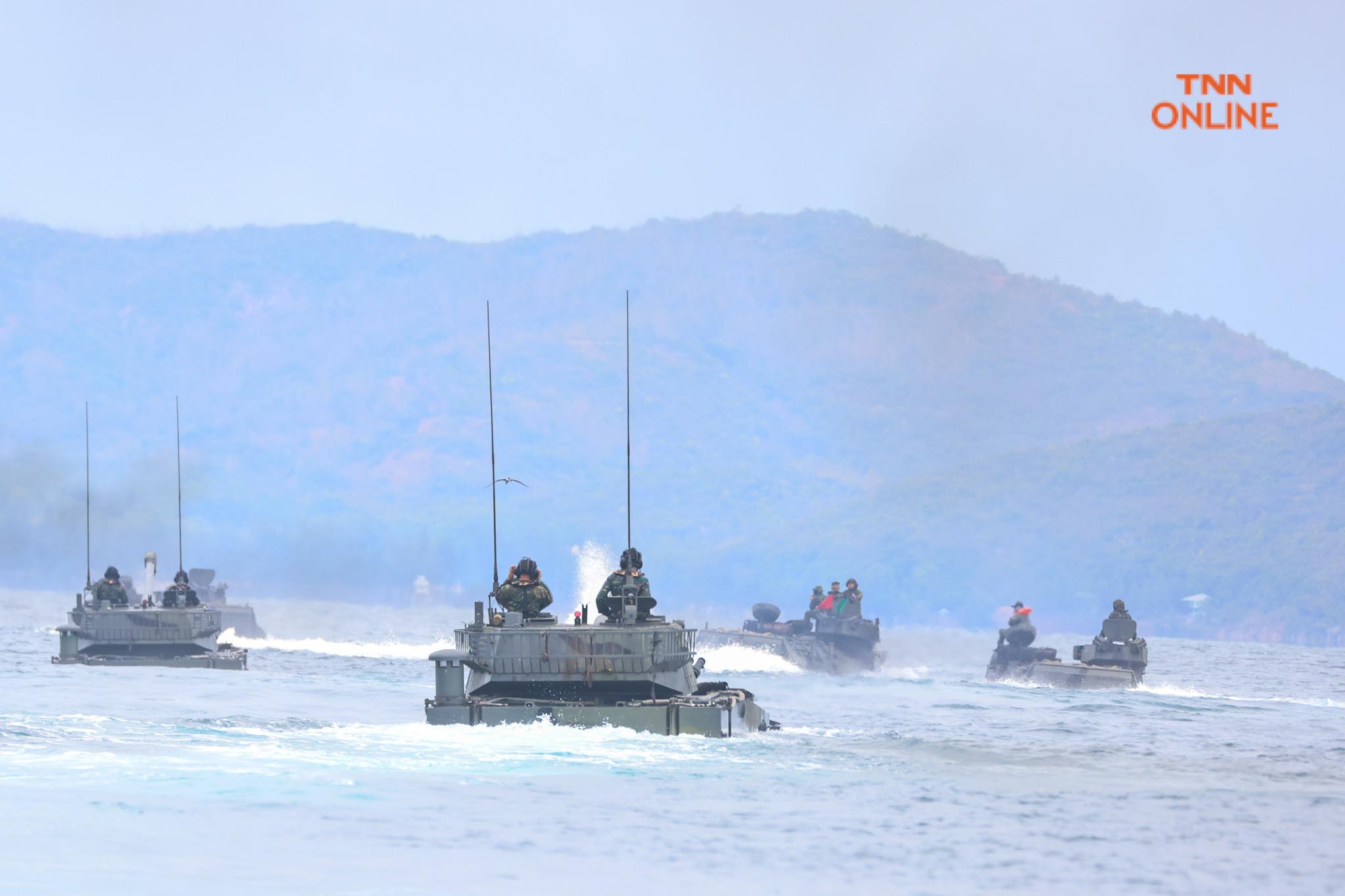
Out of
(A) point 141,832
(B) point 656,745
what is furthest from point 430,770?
(A) point 141,832

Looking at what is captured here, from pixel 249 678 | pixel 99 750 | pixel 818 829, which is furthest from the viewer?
pixel 249 678

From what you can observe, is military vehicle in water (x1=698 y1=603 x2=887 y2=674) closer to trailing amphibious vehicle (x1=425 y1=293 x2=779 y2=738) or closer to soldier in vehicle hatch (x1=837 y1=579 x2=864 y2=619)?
soldier in vehicle hatch (x1=837 y1=579 x2=864 y2=619)

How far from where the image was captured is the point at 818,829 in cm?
2505

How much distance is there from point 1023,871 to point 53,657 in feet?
149

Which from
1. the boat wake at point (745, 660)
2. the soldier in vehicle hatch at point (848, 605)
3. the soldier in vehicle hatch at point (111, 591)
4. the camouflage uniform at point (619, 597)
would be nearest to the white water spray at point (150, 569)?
the soldier in vehicle hatch at point (111, 591)

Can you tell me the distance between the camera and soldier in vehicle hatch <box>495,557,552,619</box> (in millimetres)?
36906

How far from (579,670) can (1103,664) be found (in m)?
41.3

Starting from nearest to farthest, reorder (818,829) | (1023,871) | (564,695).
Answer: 1. (1023,871)
2. (818,829)
3. (564,695)

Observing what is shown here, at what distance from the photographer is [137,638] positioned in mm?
59500

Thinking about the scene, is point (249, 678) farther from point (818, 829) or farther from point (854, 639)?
point (818, 829)

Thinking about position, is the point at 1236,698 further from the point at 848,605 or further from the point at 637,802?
the point at 637,802

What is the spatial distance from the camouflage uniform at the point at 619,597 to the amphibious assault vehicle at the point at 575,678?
0.17m

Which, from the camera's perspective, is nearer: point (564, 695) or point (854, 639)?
point (564, 695)

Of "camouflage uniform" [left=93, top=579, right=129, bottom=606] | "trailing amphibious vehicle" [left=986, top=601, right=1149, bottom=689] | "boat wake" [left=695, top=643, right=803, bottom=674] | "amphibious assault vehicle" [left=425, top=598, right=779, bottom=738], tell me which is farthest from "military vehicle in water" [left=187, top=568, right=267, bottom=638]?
"amphibious assault vehicle" [left=425, top=598, right=779, bottom=738]
